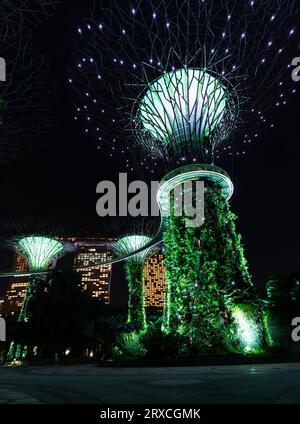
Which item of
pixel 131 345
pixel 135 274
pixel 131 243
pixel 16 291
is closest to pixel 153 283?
pixel 16 291

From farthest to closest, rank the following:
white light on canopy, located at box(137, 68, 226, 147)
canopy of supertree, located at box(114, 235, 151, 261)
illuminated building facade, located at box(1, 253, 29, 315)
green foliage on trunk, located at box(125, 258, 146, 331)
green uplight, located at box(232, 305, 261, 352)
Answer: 1. illuminated building facade, located at box(1, 253, 29, 315)
2. canopy of supertree, located at box(114, 235, 151, 261)
3. green foliage on trunk, located at box(125, 258, 146, 331)
4. white light on canopy, located at box(137, 68, 226, 147)
5. green uplight, located at box(232, 305, 261, 352)

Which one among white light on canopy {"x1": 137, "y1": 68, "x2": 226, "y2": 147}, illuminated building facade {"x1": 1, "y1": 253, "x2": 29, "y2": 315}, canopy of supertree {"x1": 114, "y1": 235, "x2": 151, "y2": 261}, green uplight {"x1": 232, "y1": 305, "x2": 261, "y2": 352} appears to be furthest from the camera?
illuminated building facade {"x1": 1, "y1": 253, "x2": 29, "y2": 315}

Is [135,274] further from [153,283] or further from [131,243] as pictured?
[153,283]

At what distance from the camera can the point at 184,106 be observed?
76.0 feet

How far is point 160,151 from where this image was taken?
2614 cm

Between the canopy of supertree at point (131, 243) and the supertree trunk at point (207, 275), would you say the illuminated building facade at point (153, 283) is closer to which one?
the canopy of supertree at point (131, 243)

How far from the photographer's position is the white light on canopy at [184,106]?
22.2 meters

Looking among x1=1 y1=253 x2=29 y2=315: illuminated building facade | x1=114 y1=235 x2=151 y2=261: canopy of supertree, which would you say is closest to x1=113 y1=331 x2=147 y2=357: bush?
x1=114 y1=235 x2=151 y2=261: canopy of supertree

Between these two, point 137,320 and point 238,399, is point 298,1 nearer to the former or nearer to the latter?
point 238,399

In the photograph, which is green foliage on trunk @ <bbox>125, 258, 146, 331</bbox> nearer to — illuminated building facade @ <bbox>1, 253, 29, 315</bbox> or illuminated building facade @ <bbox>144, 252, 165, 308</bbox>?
illuminated building facade @ <bbox>144, 252, 165, 308</bbox>

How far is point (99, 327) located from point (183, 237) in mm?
23248

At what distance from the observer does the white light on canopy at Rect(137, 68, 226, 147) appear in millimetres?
22156

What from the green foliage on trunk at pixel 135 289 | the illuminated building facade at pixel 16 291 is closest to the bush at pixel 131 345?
the green foliage on trunk at pixel 135 289
